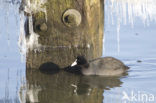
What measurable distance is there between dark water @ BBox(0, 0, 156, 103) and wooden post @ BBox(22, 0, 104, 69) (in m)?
0.34

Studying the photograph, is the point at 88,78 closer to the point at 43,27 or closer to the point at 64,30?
the point at 64,30

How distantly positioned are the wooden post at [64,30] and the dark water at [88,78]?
1.10ft

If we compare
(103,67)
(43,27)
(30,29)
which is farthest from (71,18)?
(103,67)

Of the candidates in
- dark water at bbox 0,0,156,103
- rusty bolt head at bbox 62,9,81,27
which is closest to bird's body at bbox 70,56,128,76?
dark water at bbox 0,0,156,103

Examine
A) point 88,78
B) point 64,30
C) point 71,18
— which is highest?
point 71,18

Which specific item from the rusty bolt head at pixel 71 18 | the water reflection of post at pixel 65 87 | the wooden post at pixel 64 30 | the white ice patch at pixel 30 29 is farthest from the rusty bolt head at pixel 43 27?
the water reflection of post at pixel 65 87

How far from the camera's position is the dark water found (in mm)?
6629

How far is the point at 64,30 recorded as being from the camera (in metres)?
8.35

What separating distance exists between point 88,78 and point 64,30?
97cm

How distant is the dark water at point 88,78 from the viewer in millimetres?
6629

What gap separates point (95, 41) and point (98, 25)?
0.35 meters

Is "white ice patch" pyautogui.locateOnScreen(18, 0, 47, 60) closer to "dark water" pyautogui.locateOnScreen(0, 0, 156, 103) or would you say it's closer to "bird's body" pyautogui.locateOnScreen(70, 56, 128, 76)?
"dark water" pyautogui.locateOnScreen(0, 0, 156, 103)

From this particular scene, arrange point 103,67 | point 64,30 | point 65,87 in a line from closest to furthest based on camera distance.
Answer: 1. point 65,87
2. point 64,30
3. point 103,67

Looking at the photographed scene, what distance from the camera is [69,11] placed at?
8227mm
